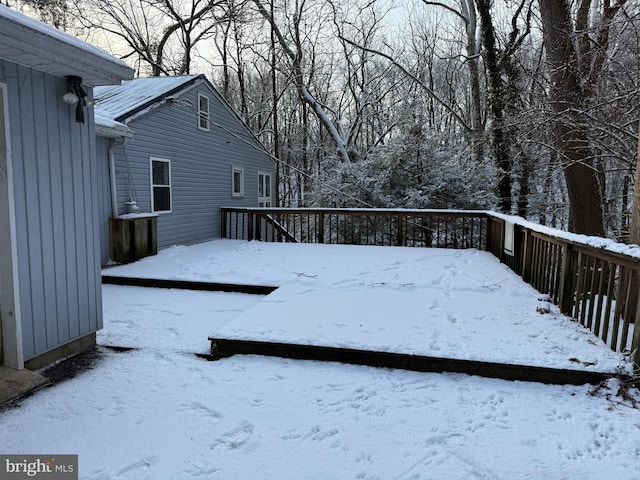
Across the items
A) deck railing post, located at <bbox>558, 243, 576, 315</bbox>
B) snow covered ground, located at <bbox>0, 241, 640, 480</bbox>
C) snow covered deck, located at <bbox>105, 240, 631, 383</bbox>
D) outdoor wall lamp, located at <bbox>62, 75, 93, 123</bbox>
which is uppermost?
outdoor wall lamp, located at <bbox>62, 75, 93, 123</bbox>

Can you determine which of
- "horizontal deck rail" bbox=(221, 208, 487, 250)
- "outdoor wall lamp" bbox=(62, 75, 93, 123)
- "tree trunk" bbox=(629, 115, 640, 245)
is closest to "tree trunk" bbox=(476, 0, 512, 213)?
"horizontal deck rail" bbox=(221, 208, 487, 250)

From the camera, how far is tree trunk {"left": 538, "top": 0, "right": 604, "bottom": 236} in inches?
251

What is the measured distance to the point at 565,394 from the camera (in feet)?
9.23

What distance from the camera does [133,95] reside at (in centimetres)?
897

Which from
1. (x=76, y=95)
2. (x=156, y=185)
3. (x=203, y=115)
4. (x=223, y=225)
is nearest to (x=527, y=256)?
(x=76, y=95)

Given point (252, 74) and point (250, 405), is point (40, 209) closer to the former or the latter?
point (250, 405)

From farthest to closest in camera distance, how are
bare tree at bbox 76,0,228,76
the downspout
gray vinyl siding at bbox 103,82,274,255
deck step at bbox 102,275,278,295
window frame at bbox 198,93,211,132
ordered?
bare tree at bbox 76,0,228,76
window frame at bbox 198,93,211,132
gray vinyl siding at bbox 103,82,274,255
the downspout
deck step at bbox 102,275,278,295

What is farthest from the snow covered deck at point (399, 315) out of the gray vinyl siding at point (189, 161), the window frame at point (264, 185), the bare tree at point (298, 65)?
the bare tree at point (298, 65)

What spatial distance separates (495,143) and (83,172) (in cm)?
943

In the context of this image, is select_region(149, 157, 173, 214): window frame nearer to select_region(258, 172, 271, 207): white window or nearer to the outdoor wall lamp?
select_region(258, 172, 271, 207): white window

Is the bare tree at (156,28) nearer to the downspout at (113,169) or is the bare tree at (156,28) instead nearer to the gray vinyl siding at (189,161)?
the gray vinyl siding at (189,161)

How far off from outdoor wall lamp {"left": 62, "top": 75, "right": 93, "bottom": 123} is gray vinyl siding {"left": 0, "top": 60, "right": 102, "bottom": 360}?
51 mm

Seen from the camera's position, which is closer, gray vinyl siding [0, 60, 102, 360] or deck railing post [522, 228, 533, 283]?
gray vinyl siding [0, 60, 102, 360]

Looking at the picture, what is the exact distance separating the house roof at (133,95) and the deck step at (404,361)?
5.67m
